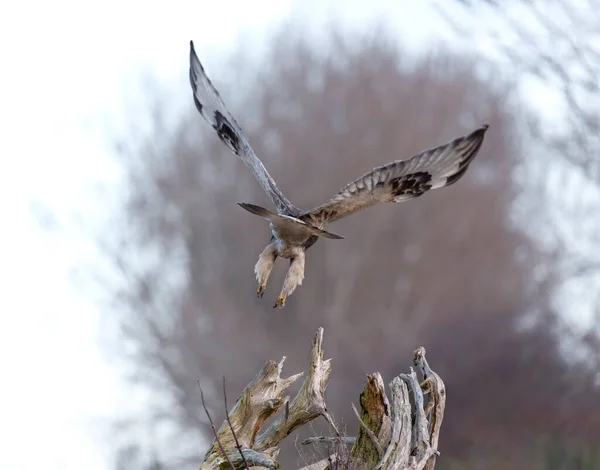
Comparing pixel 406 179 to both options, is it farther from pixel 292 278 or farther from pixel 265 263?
pixel 265 263

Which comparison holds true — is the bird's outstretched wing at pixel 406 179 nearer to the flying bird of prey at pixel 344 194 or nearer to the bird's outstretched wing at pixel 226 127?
the flying bird of prey at pixel 344 194

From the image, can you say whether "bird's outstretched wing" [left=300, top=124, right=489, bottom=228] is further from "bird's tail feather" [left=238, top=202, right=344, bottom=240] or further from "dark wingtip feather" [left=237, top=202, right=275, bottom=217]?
"dark wingtip feather" [left=237, top=202, right=275, bottom=217]

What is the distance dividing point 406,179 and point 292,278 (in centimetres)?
240

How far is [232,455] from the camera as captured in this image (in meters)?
10.5

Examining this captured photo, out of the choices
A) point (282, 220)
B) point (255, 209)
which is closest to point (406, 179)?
point (282, 220)

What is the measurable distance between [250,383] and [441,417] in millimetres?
3609

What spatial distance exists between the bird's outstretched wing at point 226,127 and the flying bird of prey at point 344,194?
0.06 ft

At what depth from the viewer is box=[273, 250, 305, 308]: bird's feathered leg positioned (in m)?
10.1

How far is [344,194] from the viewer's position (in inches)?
368

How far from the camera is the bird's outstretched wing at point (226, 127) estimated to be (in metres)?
10.4

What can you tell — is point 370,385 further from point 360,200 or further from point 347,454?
point 360,200

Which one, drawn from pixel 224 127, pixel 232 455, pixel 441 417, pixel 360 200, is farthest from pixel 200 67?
pixel 441 417

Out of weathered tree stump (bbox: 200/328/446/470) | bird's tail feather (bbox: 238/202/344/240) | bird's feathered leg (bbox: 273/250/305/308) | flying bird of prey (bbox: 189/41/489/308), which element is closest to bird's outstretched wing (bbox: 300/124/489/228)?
flying bird of prey (bbox: 189/41/489/308)

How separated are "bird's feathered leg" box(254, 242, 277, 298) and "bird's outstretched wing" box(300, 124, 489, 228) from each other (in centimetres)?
115
